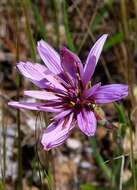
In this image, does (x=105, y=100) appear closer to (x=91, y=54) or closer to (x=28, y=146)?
(x=91, y=54)

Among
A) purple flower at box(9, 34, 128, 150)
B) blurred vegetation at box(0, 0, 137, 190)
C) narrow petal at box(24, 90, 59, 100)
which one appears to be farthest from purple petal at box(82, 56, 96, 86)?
blurred vegetation at box(0, 0, 137, 190)

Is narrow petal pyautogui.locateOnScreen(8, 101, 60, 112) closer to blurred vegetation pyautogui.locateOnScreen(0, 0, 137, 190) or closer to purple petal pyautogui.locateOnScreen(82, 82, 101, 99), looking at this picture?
purple petal pyautogui.locateOnScreen(82, 82, 101, 99)

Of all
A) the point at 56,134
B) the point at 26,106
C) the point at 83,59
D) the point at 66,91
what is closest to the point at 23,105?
the point at 26,106

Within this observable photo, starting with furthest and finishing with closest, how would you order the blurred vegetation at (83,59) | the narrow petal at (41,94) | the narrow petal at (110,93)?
the blurred vegetation at (83,59)
the narrow petal at (41,94)
the narrow petal at (110,93)

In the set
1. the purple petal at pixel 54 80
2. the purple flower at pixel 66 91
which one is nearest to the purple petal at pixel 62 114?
the purple flower at pixel 66 91

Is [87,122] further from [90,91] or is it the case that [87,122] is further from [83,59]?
[83,59]

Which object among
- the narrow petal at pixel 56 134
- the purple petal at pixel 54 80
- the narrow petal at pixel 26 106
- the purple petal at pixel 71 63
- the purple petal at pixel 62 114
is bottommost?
the narrow petal at pixel 56 134

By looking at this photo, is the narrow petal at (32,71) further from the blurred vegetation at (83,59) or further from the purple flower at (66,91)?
the blurred vegetation at (83,59)
